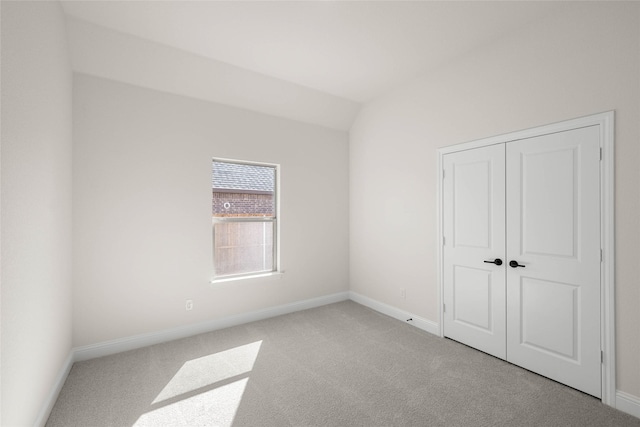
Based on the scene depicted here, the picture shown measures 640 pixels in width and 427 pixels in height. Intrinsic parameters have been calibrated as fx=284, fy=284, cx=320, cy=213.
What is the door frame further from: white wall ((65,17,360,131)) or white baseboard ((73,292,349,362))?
white baseboard ((73,292,349,362))

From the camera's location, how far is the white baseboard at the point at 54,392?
1879 millimetres

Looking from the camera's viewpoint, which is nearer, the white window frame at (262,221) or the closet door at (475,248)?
the closet door at (475,248)

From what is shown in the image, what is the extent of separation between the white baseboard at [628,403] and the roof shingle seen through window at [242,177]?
385 centimetres

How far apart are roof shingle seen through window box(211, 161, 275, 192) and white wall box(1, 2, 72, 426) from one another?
1464 mm

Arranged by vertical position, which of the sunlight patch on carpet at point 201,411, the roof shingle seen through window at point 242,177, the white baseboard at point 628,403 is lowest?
the sunlight patch on carpet at point 201,411

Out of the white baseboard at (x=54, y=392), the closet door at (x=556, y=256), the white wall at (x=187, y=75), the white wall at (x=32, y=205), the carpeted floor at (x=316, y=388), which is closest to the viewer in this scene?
the white wall at (x=32, y=205)

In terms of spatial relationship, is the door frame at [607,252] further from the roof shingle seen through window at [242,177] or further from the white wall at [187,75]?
the roof shingle seen through window at [242,177]

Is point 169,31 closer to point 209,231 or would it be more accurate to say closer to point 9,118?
point 9,118

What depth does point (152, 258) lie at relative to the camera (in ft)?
10.2

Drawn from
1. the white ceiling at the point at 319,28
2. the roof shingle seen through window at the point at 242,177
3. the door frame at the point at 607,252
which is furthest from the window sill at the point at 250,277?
the door frame at the point at 607,252

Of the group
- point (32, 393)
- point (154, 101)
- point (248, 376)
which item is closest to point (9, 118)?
point (32, 393)

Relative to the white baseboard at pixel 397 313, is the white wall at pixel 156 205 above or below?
above

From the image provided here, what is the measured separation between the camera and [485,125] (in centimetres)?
288

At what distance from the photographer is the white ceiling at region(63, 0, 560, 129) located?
2340mm
